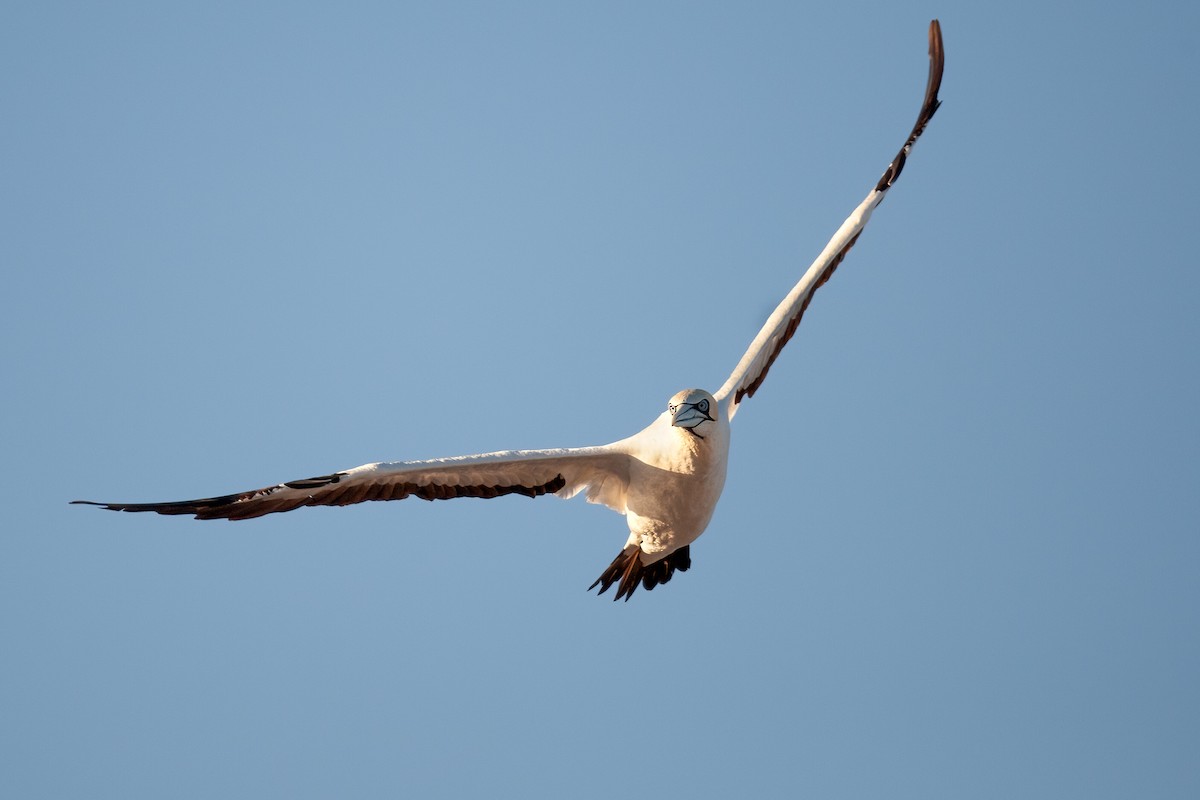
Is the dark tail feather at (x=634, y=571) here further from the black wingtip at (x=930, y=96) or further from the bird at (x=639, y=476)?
the black wingtip at (x=930, y=96)

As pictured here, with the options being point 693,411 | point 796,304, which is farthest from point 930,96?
point 693,411

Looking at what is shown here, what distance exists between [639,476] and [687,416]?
3.84 ft

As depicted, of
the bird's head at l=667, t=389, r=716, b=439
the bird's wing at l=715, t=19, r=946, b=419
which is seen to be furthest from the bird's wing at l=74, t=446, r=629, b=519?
the bird's wing at l=715, t=19, r=946, b=419

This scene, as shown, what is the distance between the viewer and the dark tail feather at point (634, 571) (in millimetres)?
15711

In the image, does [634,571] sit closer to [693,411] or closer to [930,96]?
[693,411]

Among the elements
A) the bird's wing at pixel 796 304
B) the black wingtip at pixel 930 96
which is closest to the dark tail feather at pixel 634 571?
the bird's wing at pixel 796 304

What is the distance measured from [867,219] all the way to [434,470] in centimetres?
528

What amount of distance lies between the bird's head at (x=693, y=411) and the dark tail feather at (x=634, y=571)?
1749mm

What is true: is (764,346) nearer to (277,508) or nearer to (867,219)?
(867,219)

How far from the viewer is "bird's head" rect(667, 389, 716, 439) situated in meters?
14.3

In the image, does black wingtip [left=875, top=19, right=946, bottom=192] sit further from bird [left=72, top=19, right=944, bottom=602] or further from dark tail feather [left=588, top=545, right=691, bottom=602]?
dark tail feather [left=588, top=545, right=691, bottom=602]

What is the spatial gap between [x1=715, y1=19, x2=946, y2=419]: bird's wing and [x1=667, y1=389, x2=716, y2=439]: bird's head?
0.92 meters

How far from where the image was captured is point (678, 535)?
1541 centimetres

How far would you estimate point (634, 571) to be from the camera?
15.8 metres
